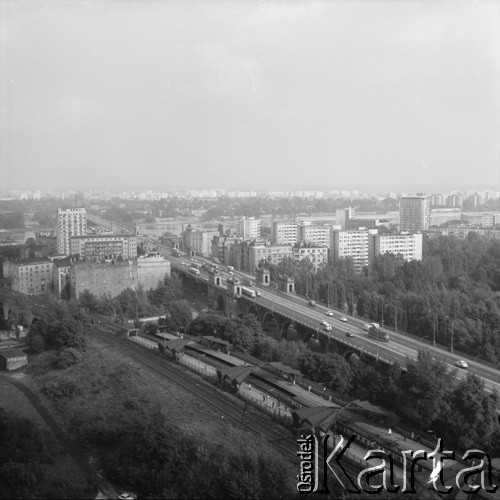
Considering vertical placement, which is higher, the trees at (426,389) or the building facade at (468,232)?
the building facade at (468,232)

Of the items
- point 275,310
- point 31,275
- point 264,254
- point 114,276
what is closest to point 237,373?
point 275,310

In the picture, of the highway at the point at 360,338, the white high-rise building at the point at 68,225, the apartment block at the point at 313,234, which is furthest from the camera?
the apartment block at the point at 313,234

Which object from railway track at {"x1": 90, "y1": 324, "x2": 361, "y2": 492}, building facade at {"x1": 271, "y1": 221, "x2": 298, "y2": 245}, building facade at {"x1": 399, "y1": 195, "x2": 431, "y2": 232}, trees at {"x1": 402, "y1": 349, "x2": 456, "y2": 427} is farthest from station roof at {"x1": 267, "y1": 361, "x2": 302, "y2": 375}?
building facade at {"x1": 399, "y1": 195, "x2": 431, "y2": 232}

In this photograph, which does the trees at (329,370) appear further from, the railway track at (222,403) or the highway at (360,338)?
the railway track at (222,403)

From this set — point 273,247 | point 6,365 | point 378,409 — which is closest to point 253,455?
point 378,409

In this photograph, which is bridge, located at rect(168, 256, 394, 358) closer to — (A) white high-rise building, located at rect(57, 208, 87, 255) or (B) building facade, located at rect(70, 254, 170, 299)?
(B) building facade, located at rect(70, 254, 170, 299)

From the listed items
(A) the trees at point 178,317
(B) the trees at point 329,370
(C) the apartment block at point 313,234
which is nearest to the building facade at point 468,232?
(C) the apartment block at point 313,234

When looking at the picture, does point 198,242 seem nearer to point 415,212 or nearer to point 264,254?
point 264,254

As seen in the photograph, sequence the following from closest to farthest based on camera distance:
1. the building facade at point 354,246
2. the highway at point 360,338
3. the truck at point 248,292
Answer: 1. the highway at point 360,338
2. the truck at point 248,292
3. the building facade at point 354,246
